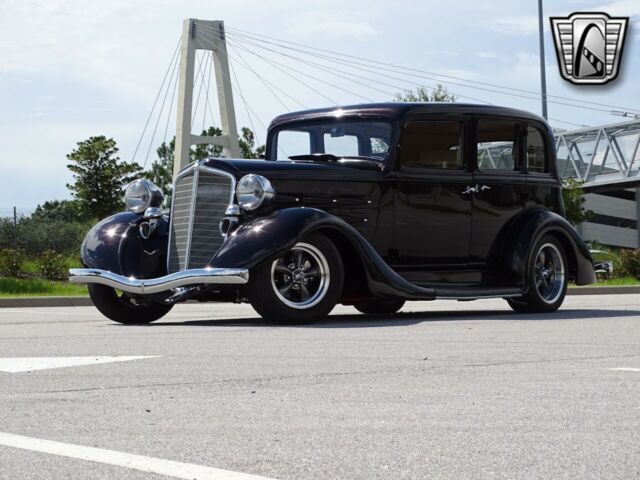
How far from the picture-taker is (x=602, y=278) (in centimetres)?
2817

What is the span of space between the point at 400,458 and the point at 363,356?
325 cm

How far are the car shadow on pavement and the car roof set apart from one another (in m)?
2.04

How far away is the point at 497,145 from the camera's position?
12.4 meters

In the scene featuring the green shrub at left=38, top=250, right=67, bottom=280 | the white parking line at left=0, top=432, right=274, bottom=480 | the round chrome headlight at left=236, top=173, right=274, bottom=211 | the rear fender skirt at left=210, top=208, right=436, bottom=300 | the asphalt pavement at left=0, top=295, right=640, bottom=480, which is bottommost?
the green shrub at left=38, top=250, right=67, bottom=280

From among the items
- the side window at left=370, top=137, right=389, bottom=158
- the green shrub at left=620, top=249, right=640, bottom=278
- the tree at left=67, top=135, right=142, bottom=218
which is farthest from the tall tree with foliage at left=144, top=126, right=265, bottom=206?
the side window at left=370, top=137, right=389, bottom=158

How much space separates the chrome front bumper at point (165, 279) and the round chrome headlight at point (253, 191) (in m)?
0.72

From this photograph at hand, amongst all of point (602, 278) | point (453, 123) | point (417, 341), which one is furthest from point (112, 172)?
point (417, 341)

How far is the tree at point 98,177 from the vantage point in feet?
152

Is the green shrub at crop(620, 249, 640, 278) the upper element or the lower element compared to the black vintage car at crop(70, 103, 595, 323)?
lower

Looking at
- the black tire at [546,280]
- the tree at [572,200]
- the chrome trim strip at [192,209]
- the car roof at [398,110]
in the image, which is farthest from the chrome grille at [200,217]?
the tree at [572,200]

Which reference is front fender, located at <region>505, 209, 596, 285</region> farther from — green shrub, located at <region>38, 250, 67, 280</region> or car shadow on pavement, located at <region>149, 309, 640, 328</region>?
green shrub, located at <region>38, 250, 67, 280</region>

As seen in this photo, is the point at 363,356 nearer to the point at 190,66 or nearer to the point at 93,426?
the point at 93,426

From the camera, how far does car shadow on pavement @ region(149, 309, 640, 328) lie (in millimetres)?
10406

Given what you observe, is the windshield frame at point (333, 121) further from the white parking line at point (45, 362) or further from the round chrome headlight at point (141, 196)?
the white parking line at point (45, 362)
